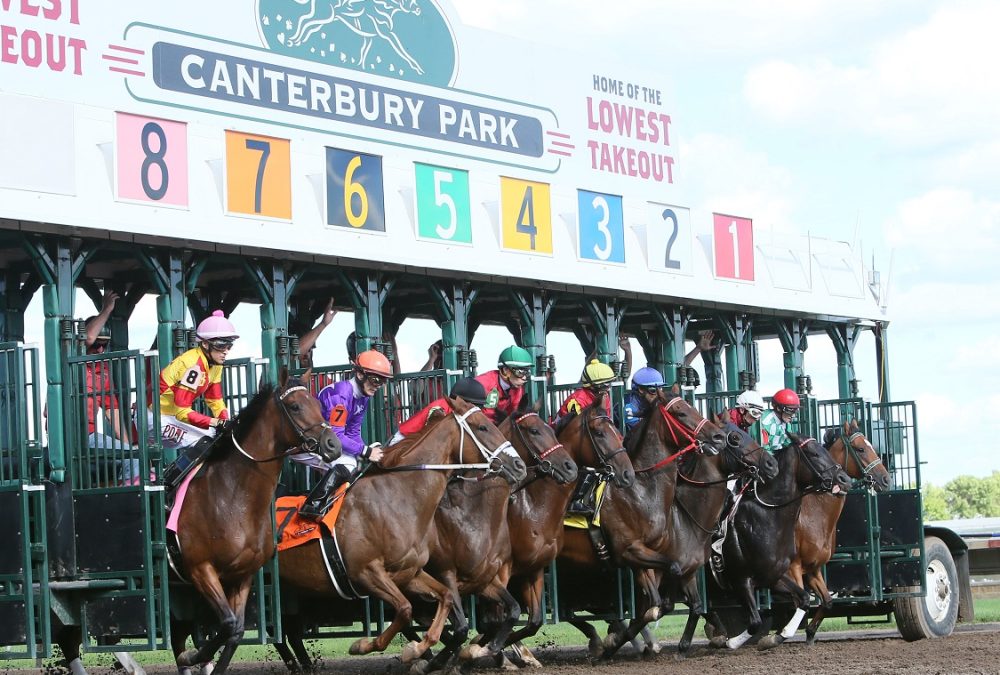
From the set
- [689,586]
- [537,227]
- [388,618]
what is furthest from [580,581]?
→ [537,227]

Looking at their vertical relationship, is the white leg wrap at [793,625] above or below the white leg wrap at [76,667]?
below

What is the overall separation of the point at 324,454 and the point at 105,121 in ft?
8.93

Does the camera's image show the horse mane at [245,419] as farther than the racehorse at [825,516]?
No

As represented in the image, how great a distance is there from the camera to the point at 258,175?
11328 mm

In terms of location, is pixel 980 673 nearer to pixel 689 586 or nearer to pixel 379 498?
pixel 689 586

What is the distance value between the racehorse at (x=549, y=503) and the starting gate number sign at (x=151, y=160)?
3247mm

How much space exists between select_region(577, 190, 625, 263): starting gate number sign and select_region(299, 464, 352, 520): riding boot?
4094 millimetres

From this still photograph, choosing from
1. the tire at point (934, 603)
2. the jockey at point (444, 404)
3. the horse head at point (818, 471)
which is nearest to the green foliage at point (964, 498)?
the tire at point (934, 603)

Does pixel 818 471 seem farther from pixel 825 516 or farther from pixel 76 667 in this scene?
pixel 76 667

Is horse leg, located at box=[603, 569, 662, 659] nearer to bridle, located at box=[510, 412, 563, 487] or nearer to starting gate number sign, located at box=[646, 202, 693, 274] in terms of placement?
bridle, located at box=[510, 412, 563, 487]

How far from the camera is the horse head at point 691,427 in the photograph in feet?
40.9

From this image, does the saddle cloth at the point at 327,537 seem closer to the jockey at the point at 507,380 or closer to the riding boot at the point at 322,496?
the riding boot at the point at 322,496

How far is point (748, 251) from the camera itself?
624 inches

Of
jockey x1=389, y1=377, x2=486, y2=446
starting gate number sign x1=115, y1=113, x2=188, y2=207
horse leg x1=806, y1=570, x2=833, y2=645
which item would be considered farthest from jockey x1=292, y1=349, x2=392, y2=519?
horse leg x1=806, y1=570, x2=833, y2=645
